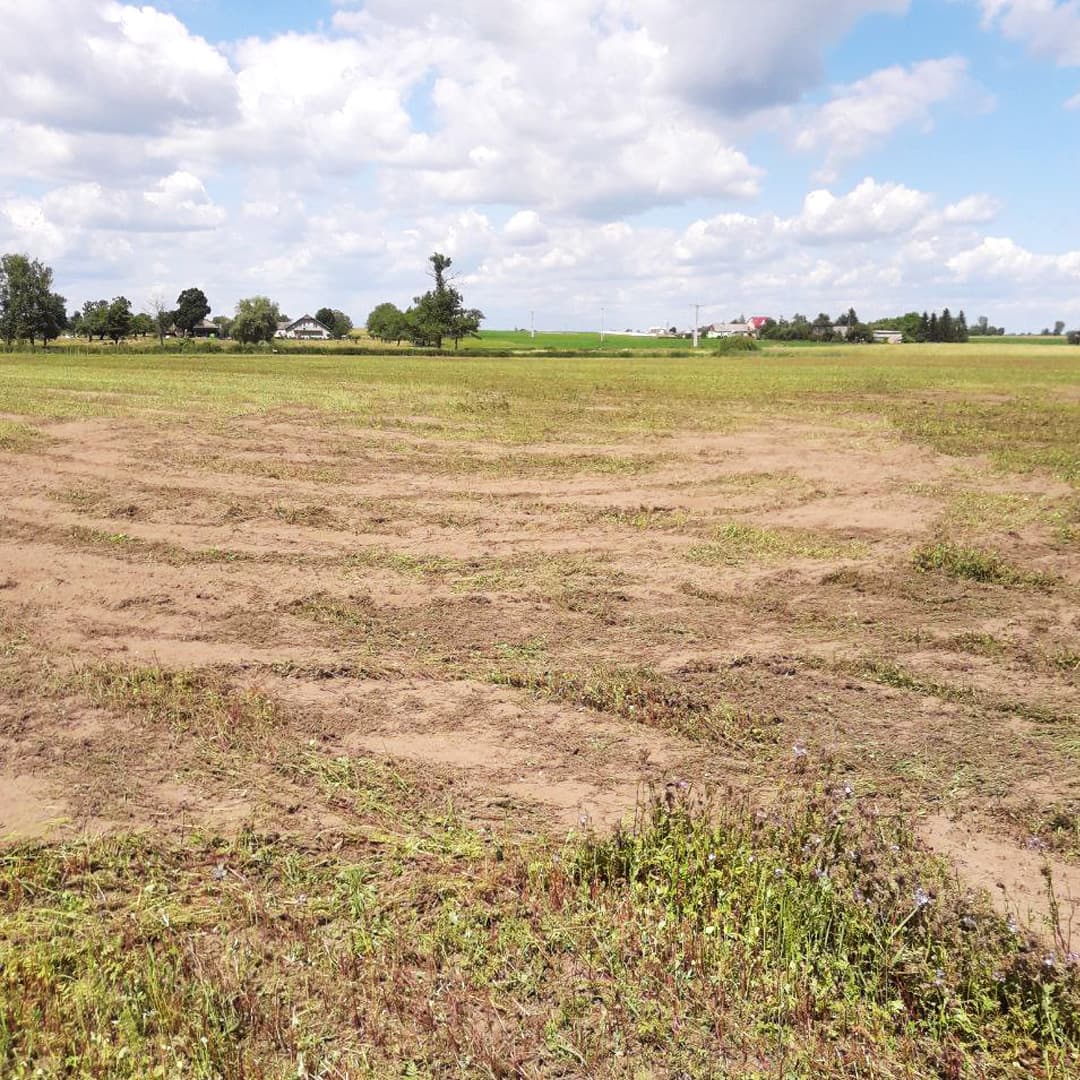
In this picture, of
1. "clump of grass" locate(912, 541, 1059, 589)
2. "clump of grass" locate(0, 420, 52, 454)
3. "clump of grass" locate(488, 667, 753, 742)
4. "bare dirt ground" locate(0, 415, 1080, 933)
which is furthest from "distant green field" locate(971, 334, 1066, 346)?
"clump of grass" locate(488, 667, 753, 742)

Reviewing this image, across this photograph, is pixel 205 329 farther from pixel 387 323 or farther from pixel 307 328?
pixel 387 323

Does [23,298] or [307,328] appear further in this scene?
[307,328]

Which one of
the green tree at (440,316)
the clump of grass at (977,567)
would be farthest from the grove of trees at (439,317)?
the clump of grass at (977,567)

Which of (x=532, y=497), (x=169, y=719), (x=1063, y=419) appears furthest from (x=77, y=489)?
(x=1063, y=419)

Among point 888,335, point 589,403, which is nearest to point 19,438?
point 589,403

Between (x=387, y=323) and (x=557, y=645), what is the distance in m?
125

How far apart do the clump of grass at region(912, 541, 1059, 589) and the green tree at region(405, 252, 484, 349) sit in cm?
10338

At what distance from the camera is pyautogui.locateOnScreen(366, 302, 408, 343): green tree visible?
118m

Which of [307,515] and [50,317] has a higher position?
[50,317]

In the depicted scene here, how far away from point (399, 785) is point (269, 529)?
6396 mm

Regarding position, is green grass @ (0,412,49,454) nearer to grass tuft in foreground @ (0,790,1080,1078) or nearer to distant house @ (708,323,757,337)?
grass tuft in foreground @ (0,790,1080,1078)

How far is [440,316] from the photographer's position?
355 ft

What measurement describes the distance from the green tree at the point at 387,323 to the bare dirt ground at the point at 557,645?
10902 cm

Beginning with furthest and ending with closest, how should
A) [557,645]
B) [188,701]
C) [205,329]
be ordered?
[205,329]
[557,645]
[188,701]
